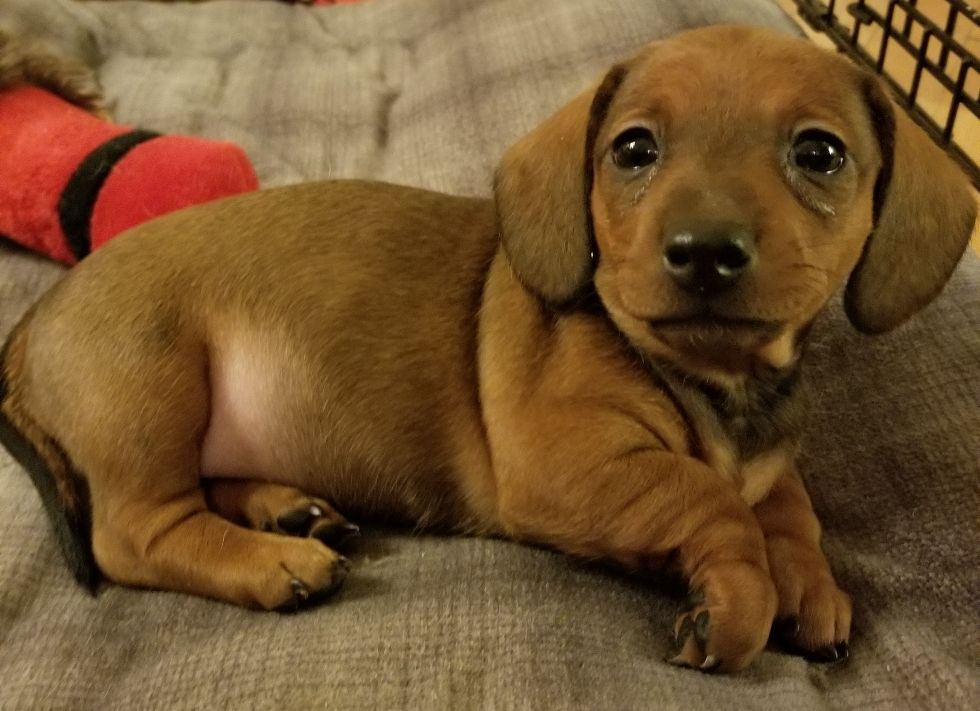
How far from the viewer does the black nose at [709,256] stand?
1346 millimetres

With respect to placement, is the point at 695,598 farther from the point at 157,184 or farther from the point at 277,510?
the point at 157,184

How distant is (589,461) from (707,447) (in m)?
0.24

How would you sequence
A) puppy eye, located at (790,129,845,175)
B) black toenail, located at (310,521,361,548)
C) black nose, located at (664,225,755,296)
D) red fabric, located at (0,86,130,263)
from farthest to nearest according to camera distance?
red fabric, located at (0,86,130,263), black toenail, located at (310,521,361,548), puppy eye, located at (790,129,845,175), black nose, located at (664,225,755,296)

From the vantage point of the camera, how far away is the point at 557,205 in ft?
5.76

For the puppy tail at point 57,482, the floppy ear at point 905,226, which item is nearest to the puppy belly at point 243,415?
the puppy tail at point 57,482

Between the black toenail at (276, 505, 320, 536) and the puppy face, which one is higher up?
the puppy face

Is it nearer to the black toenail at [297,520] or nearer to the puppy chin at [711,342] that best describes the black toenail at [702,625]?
the puppy chin at [711,342]

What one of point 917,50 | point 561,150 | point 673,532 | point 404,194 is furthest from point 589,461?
point 917,50

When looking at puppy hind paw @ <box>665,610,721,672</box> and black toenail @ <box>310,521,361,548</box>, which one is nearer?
puppy hind paw @ <box>665,610,721,672</box>

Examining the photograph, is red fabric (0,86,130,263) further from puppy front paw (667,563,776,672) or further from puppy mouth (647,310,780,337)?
puppy front paw (667,563,776,672)

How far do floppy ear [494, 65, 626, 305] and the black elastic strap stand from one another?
1.22 metres

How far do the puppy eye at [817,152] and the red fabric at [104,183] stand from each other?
1.53 metres

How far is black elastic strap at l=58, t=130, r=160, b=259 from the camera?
2508 millimetres

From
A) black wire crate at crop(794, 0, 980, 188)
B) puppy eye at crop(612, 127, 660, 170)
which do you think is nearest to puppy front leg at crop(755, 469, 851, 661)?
puppy eye at crop(612, 127, 660, 170)
